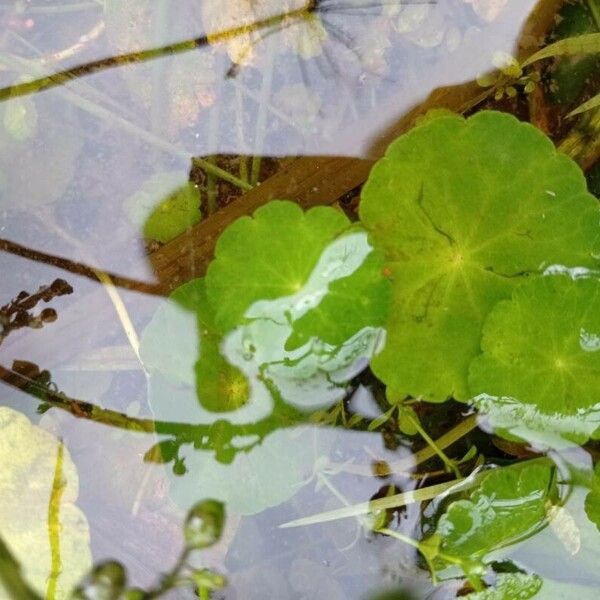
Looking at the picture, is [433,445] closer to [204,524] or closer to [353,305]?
[353,305]

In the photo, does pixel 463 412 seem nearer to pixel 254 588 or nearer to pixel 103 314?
pixel 254 588

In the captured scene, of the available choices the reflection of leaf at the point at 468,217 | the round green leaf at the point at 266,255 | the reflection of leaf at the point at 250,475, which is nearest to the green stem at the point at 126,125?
the round green leaf at the point at 266,255

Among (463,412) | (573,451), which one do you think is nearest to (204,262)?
(463,412)

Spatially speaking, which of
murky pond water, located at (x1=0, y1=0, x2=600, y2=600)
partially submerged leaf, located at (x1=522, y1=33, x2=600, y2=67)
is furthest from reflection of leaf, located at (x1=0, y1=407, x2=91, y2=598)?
partially submerged leaf, located at (x1=522, y1=33, x2=600, y2=67)

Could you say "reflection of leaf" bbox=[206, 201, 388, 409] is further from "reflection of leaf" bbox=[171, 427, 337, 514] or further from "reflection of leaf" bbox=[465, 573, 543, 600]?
"reflection of leaf" bbox=[465, 573, 543, 600]

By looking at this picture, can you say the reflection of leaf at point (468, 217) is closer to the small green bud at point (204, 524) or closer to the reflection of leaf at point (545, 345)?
the reflection of leaf at point (545, 345)

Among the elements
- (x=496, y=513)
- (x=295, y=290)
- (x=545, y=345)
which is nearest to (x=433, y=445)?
(x=496, y=513)

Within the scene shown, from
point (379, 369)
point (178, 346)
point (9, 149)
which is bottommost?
point (379, 369)
